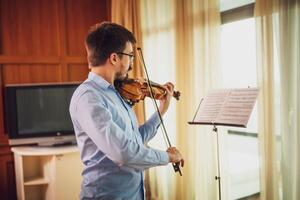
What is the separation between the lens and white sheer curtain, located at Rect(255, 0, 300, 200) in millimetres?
1945

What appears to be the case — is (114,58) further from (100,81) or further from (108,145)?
(108,145)

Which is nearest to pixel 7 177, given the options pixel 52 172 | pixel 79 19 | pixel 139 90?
pixel 52 172

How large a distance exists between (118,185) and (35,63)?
8.80 feet

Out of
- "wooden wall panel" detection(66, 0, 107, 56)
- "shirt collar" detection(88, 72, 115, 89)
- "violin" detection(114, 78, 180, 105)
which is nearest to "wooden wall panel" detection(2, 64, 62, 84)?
"wooden wall panel" detection(66, 0, 107, 56)

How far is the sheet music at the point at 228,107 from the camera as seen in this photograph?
167cm

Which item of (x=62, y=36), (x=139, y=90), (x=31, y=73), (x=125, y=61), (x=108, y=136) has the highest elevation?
(x=62, y=36)

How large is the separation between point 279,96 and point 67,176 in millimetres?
2126

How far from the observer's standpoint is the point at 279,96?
2031 mm

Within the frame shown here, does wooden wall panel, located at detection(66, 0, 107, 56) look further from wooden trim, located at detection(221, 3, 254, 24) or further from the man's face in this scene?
the man's face

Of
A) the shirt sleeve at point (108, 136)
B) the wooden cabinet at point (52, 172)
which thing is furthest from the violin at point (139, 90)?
the wooden cabinet at point (52, 172)

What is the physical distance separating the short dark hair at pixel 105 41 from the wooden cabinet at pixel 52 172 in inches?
77.7

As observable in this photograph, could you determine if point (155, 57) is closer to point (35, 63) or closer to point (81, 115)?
point (35, 63)

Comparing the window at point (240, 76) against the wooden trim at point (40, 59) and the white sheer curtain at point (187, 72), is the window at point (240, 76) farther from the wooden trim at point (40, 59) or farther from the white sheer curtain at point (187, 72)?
the wooden trim at point (40, 59)

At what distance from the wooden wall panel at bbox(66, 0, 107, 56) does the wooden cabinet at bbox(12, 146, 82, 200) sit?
50.8 inches
